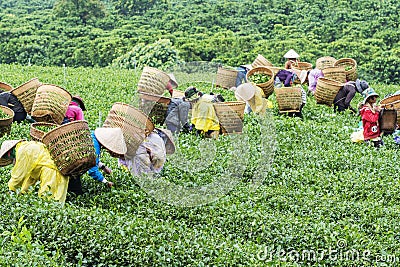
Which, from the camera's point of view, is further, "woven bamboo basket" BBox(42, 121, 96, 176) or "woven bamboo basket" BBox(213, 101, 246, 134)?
"woven bamboo basket" BBox(213, 101, 246, 134)

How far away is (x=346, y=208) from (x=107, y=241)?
333cm

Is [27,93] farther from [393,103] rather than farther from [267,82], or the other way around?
[393,103]

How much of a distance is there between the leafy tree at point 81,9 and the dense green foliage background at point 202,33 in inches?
1.9

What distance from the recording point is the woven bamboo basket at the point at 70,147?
709 centimetres

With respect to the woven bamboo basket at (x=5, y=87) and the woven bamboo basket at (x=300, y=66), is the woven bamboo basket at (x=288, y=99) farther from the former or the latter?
the woven bamboo basket at (x=5, y=87)

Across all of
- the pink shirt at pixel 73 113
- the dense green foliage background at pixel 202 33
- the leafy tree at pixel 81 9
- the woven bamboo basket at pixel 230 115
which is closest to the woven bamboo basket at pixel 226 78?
the woven bamboo basket at pixel 230 115

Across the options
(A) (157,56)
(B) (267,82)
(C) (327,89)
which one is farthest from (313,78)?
(A) (157,56)

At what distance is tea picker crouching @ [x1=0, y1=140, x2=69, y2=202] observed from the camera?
7098 mm

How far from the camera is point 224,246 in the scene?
6.57 m

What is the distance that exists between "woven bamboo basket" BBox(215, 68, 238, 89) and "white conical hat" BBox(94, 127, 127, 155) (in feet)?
26.0

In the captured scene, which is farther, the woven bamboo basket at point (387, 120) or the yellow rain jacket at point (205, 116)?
the woven bamboo basket at point (387, 120)

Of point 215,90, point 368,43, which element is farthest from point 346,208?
point 368,43

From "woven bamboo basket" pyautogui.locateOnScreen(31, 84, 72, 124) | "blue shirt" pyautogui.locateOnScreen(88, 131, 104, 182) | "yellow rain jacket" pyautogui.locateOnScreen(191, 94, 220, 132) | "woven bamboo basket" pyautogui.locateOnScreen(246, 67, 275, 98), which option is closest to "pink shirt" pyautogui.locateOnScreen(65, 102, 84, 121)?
"woven bamboo basket" pyautogui.locateOnScreen(31, 84, 72, 124)

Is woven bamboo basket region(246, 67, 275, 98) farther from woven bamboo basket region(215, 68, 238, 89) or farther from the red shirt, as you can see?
the red shirt
